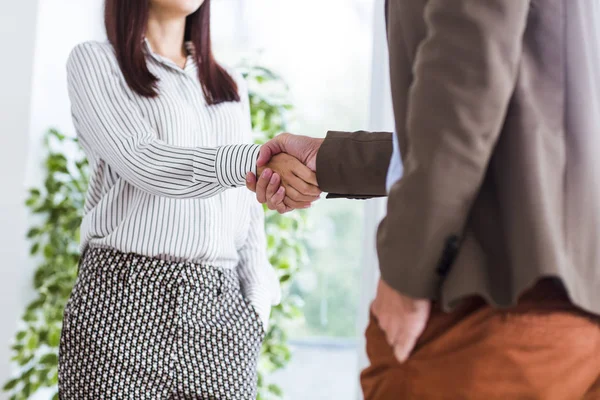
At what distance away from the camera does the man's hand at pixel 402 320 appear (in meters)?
0.80

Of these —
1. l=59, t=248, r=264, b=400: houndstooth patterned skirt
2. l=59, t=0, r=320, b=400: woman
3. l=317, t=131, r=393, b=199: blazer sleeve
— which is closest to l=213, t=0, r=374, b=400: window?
l=59, t=0, r=320, b=400: woman

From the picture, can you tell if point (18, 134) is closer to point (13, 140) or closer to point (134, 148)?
point (13, 140)

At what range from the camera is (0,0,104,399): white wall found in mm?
2078

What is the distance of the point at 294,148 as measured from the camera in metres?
1.46

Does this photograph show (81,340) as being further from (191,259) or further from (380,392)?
(380,392)

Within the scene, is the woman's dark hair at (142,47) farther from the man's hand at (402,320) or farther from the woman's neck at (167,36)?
the man's hand at (402,320)

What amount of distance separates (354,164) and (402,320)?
43 cm

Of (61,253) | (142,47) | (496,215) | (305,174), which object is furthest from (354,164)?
(61,253)

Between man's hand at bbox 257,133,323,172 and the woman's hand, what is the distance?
1 cm

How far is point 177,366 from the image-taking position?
4.56ft

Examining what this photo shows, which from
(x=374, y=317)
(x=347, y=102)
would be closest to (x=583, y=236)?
(x=374, y=317)

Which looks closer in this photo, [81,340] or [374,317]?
[374,317]

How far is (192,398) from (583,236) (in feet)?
3.05

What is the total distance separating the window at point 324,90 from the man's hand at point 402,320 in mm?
2151
